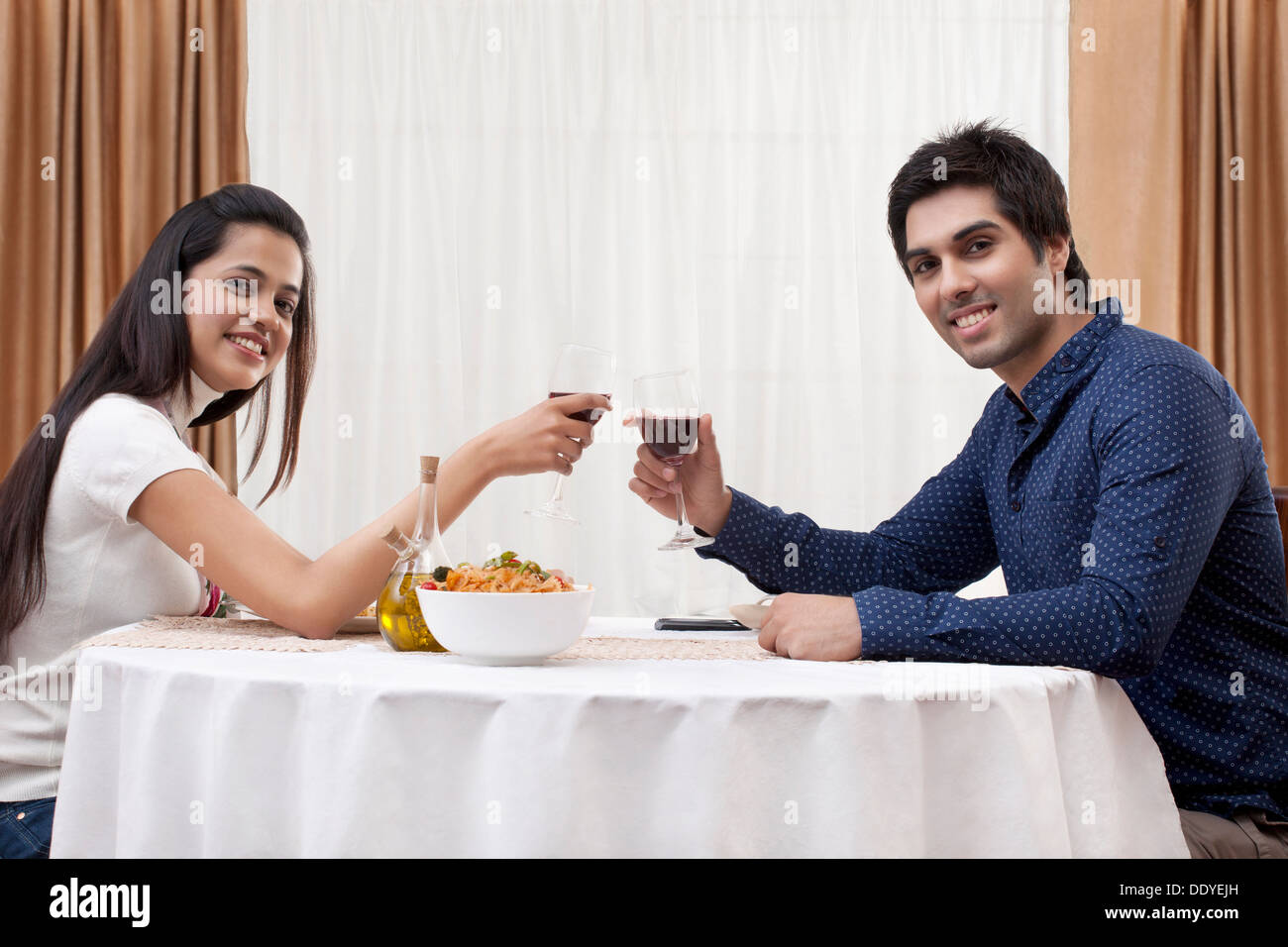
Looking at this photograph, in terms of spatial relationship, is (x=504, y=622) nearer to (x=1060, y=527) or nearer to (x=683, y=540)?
(x=683, y=540)

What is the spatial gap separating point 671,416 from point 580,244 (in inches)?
99.3

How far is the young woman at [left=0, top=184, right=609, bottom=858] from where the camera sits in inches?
56.7

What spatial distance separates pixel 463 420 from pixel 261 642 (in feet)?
8.40

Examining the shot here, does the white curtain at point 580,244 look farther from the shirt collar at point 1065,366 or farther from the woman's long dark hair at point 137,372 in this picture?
the shirt collar at point 1065,366

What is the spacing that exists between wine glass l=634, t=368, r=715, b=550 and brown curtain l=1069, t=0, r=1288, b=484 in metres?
2.93

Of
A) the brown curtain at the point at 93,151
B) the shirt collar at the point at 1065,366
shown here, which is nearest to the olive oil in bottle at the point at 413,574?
the shirt collar at the point at 1065,366

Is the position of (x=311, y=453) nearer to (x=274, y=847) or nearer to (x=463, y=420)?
(x=463, y=420)

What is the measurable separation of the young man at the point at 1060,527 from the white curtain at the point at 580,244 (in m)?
1.99

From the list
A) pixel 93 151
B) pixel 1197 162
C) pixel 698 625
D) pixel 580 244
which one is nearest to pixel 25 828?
pixel 698 625

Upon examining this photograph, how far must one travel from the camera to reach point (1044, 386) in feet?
5.22

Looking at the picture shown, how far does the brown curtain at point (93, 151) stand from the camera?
371cm

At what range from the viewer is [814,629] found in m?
1.30

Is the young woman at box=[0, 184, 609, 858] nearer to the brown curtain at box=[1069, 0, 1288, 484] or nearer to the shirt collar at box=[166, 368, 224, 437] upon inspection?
the shirt collar at box=[166, 368, 224, 437]
